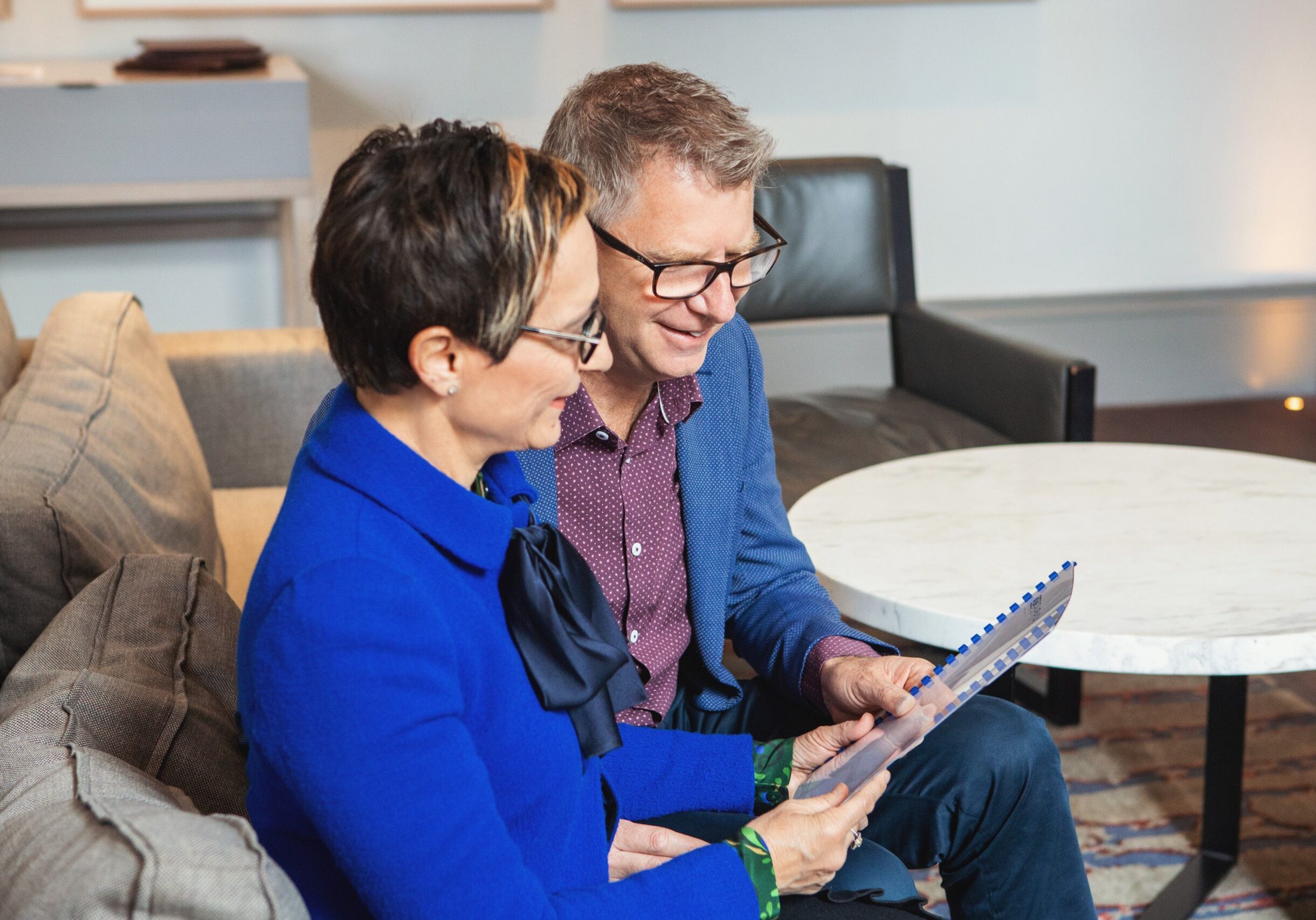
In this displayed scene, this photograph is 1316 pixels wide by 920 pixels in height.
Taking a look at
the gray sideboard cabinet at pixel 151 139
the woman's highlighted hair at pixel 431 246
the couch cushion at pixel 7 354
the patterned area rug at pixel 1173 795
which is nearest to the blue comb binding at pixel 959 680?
the woman's highlighted hair at pixel 431 246

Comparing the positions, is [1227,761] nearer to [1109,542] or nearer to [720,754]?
[1109,542]

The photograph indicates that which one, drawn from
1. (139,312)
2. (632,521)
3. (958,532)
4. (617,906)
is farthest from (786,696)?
(139,312)

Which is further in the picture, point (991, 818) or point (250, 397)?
point (250, 397)

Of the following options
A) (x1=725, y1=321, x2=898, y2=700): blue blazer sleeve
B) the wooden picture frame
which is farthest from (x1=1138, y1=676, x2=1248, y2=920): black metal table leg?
the wooden picture frame

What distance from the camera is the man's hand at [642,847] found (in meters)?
1.12

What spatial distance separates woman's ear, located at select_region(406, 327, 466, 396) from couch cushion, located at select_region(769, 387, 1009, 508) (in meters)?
1.59

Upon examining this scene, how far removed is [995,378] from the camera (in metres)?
2.69

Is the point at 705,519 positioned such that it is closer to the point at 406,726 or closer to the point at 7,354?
the point at 406,726

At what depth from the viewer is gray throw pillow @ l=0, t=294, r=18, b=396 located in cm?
198

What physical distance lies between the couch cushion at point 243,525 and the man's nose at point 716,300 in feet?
2.90

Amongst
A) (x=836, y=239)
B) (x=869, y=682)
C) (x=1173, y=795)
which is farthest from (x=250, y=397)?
(x=1173, y=795)

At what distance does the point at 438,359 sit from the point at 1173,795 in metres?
1.76

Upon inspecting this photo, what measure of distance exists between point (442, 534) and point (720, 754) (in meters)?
0.51

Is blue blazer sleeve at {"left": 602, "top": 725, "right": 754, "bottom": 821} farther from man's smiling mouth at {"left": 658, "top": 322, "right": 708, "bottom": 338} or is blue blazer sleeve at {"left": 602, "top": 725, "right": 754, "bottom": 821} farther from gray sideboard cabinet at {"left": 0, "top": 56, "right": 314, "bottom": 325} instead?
gray sideboard cabinet at {"left": 0, "top": 56, "right": 314, "bottom": 325}
